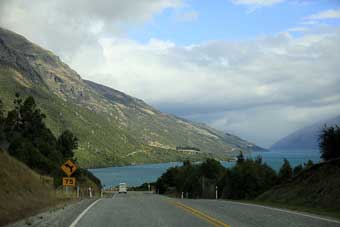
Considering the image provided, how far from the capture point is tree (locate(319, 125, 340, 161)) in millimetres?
30688

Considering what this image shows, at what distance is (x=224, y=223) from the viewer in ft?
52.1

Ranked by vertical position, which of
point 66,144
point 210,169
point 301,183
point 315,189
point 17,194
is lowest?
point 17,194

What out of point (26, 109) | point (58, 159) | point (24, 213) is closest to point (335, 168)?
point (24, 213)

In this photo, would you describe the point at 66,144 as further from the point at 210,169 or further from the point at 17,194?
the point at 17,194

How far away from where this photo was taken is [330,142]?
3114 cm

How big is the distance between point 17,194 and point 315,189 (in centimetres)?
1429

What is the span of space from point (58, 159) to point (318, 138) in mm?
50246

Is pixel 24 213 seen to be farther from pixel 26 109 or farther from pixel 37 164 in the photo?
pixel 26 109

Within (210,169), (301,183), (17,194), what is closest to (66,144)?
(210,169)

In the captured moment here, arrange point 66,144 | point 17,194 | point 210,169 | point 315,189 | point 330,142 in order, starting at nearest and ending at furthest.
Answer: point 17,194, point 315,189, point 330,142, point 210,169, point 66,144

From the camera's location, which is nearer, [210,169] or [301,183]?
[301,183]

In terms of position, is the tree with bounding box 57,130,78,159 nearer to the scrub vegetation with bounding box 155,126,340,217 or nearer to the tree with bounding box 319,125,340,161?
the scrub vegetation with bounding box 155,126,340,217

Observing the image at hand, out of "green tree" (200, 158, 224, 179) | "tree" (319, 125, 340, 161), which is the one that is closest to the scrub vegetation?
"tree" (319, 125, 340, 161)

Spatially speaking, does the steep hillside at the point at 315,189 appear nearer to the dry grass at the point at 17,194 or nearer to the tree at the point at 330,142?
the tree at the point at 330,142
